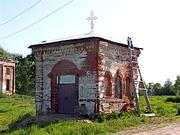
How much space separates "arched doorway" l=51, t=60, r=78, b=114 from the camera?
17.1 m

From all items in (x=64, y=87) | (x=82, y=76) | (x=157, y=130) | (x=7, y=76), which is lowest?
(x=157, y=130)

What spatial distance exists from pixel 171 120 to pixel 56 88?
5846 millimetres

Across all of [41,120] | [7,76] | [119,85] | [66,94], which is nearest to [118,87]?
[119,85]

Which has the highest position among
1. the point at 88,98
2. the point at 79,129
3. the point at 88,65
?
the point at 88,65

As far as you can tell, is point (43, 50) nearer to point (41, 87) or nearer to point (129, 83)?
point (41, 87)

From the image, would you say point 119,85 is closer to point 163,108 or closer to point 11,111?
point 163,108

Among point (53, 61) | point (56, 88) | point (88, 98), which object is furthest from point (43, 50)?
point (88, 98)

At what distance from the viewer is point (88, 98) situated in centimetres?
1645

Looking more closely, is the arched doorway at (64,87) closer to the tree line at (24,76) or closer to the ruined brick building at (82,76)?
the ruined brick building at (82,76)

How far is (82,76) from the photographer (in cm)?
1677

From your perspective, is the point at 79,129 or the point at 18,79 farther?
the point at 18,79

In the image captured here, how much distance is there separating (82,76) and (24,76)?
4850 centimetres

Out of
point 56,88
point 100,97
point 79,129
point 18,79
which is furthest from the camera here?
point 18,79

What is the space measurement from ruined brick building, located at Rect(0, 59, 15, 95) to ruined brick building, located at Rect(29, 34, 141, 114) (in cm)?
3516
